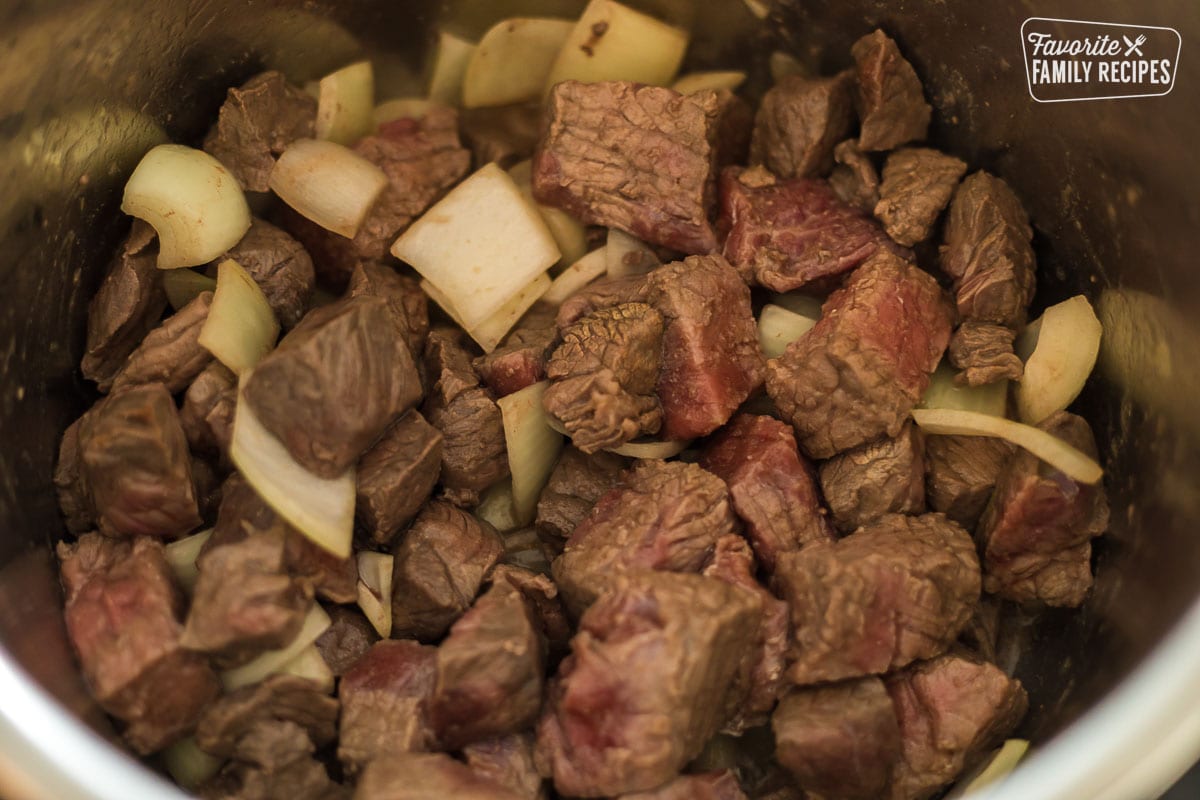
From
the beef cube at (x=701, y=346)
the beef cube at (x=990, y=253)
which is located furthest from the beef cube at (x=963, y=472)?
the beef cube at (x=701, y=346)

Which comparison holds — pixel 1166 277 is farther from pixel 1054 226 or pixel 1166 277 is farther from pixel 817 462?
pixel 817 462

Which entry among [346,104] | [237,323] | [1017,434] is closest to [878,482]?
[1017,434]

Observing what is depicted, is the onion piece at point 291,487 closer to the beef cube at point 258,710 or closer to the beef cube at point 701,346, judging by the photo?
the beef cube at point 258,710

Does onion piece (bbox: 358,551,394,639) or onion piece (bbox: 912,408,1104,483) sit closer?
onion piece (bbox: 912,408,1104,483)

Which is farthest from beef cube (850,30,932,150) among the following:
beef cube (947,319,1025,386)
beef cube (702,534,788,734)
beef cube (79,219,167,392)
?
beef cube (79,219,167,392)

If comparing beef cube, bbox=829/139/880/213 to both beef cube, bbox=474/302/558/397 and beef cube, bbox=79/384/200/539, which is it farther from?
beef cube, bbox=79/384/200/539

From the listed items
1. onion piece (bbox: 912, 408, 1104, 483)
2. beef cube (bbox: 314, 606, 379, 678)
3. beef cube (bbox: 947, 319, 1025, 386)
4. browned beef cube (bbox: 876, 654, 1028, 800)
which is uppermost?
beef cube (bbox: 947, 319, 1025, 386)

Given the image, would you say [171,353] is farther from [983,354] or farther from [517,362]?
[983,354]
